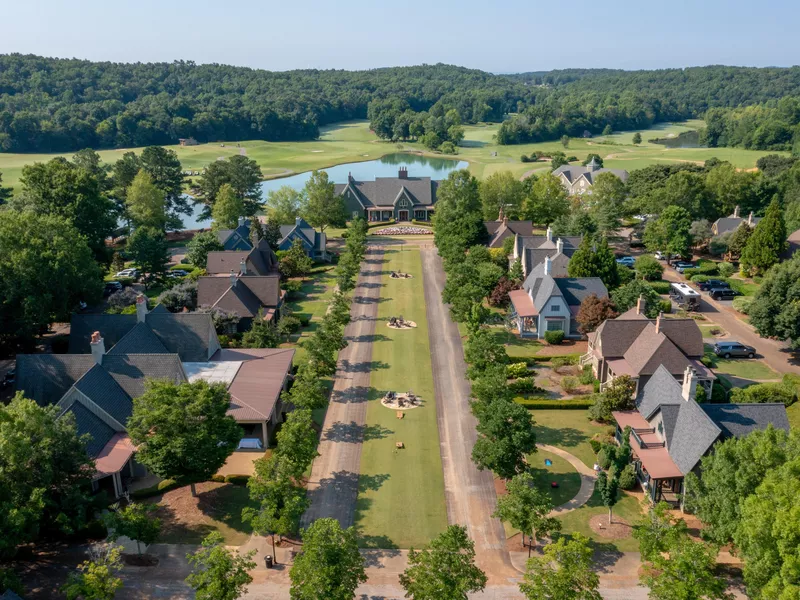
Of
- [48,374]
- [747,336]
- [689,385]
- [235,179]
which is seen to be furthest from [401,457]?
[235,179]

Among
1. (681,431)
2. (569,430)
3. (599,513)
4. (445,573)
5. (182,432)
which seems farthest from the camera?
(569,430)

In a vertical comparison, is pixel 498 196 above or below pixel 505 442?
above

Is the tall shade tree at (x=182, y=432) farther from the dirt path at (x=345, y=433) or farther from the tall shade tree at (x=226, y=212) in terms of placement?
the tall shade tree at (x=226, y=212)

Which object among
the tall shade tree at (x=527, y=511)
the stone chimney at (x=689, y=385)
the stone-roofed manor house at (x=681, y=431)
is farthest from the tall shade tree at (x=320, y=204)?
the tall shade tree at (x=527, y=511)

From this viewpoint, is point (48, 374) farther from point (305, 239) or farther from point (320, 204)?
point (320, 204)

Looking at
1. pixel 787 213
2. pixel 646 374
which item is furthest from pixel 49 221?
pixel 787 213
